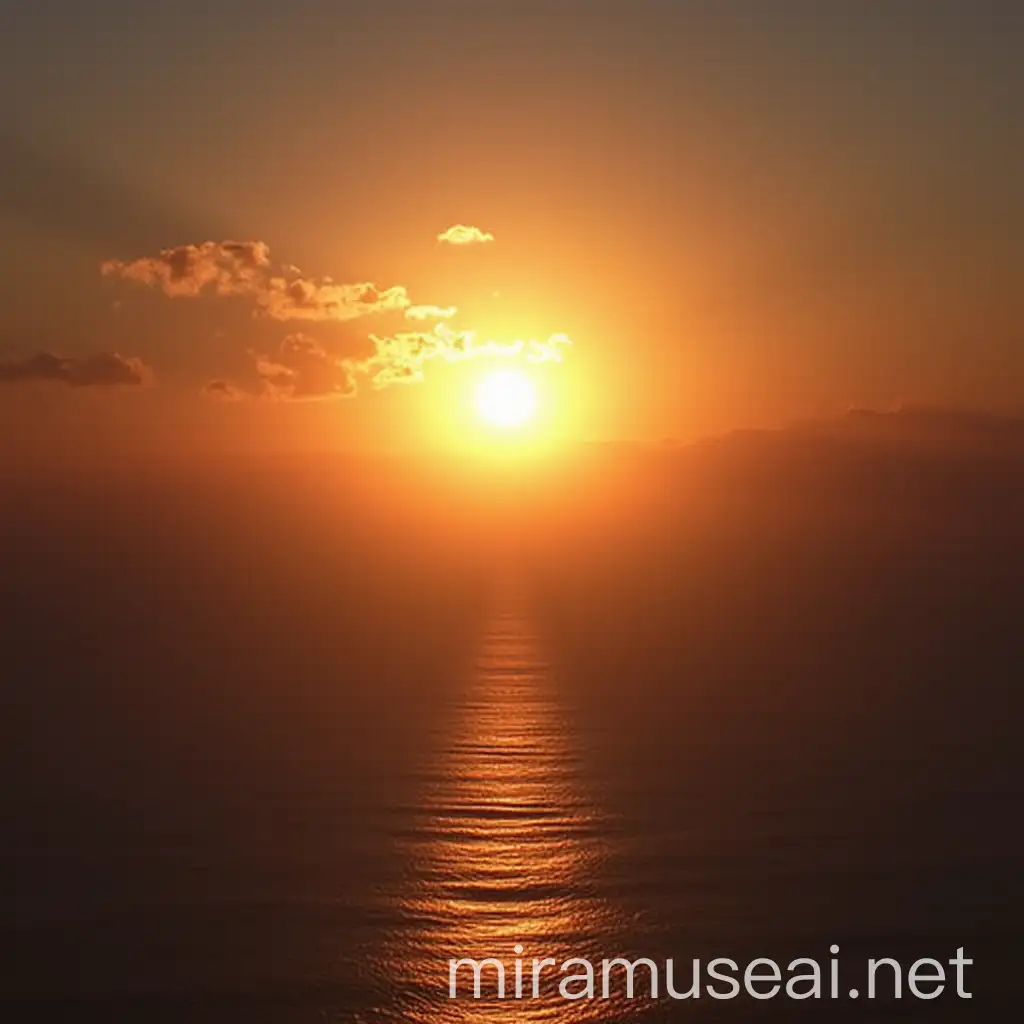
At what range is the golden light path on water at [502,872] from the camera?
3821 centimetres

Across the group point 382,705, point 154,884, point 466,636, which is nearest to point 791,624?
point 466,636

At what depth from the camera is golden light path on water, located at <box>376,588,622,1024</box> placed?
38209 mm

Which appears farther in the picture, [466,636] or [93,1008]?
[466,636]

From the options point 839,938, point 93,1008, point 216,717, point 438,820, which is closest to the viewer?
point 93,1008

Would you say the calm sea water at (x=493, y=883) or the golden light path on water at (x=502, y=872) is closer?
the calm sea water at (x=493, y=883)

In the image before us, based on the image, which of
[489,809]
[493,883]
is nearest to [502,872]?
[493,883]

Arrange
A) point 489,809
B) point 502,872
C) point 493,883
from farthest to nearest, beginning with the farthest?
point 489,809 → point 502,872 → point 493,883

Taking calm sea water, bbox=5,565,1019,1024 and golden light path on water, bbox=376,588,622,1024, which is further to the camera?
golden light path on water, bbox=376,588,622,1024

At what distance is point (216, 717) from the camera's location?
74.9m

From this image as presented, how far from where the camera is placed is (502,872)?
4853 cm

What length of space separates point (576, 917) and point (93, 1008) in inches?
737

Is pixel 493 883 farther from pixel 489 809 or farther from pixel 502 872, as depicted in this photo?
pixel 489 809

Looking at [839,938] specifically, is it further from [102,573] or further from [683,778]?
[102,573]

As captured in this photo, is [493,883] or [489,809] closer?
[493,883]
